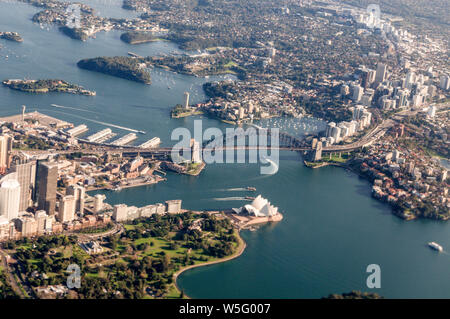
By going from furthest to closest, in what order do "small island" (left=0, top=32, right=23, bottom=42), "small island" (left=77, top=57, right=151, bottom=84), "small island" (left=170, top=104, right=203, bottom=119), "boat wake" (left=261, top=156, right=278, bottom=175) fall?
"small island" (left=0, top=32, right=23, bottom=42) → "small island" (left=77, top=57, right=151, bottom=84) → "small island" (left=170, top=104, right=203, bottom=119) → "boat wake" (left=261, top=156, right=278, bottom=175)

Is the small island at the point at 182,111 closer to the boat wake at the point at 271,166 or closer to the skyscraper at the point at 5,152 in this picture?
the boat wake at the point at 271,166

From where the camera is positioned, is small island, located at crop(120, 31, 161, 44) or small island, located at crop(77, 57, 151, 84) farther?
small island, located at crop(120, 31, 161, 44)

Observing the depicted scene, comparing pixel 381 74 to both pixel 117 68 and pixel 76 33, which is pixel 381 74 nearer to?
pixel 117 68

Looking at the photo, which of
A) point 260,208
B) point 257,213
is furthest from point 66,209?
point 260,208

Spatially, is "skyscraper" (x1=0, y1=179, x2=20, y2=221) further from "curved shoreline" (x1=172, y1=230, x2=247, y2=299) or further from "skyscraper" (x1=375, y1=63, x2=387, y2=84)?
"skyscraper" (x1=375, y1=63, x2=387, y2=84)

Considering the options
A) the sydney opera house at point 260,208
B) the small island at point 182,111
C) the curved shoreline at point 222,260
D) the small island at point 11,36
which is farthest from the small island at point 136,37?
the curved shoreline at point 222,260

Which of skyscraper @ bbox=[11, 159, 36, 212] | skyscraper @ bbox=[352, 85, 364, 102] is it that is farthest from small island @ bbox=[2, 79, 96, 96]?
skyscraper @ bbox=[352, 85, 364, 102]
